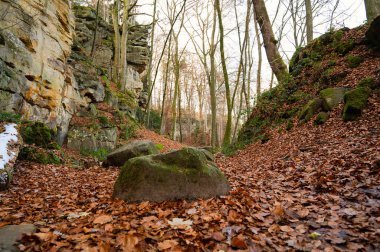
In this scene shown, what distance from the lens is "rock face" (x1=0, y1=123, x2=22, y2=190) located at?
17.2 ft

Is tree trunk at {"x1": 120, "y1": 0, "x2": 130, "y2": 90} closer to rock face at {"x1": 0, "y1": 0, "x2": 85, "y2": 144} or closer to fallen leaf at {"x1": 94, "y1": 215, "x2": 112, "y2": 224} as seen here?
rock face at {"x1": 0, "y1": 0, "x2": 85, "y2": 144}

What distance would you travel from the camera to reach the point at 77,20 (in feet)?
66.9

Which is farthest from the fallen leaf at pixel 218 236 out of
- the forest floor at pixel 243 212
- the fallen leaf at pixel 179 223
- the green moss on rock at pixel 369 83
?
the green moss on rock at pixel 369 83

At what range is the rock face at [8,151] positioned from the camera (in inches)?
207

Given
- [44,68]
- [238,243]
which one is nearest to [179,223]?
Answer: [238,243]

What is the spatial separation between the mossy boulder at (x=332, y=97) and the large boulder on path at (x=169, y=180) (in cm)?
547

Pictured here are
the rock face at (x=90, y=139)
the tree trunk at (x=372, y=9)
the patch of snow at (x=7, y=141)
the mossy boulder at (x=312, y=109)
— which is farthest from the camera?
the rock face at (x=90, y=139)

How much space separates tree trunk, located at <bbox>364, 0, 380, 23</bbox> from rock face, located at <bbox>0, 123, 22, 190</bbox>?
39.4 feet

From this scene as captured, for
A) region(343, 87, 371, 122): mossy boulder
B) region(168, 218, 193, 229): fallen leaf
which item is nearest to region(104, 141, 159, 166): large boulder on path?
region(168, 218, 193, 229): fallen leaf

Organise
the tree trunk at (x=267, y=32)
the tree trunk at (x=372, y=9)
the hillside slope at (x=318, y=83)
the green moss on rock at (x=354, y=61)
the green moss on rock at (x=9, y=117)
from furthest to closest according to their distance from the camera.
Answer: the tree trunk at (x=267, y=32) → the tree trunk at (x=372, y=9) → the green moss on rock at (x=354, y=61) → the hillside slope at (x=318, y=83) → the green moss on rock at (x=9, y=117)

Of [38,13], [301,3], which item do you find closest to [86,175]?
[38,13]

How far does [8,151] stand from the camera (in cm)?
600

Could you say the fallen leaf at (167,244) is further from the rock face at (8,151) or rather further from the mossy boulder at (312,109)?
the mossy boulder at (312,109)

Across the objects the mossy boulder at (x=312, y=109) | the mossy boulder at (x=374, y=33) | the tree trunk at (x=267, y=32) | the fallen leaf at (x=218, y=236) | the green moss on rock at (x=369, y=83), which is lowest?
the fallen leaf at (x=218, y=236)
